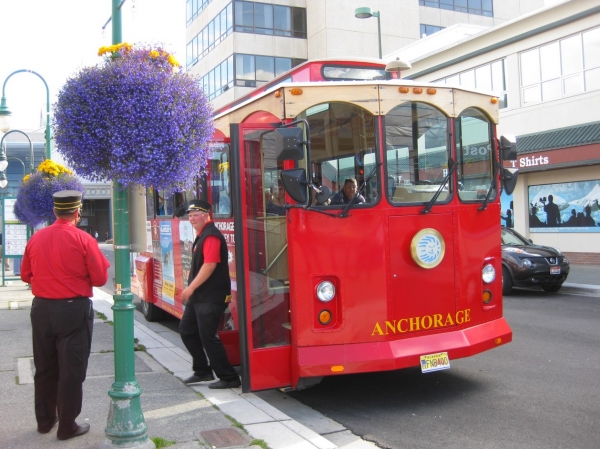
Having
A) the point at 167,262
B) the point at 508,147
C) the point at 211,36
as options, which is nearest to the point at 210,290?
the point at 167,262

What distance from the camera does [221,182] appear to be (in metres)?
7.44

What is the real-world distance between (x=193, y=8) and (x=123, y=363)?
45.4m

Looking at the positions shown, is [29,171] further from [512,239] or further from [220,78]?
[512,239]

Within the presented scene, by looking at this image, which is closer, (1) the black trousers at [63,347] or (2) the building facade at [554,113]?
(1) the black trousers at [63,347]

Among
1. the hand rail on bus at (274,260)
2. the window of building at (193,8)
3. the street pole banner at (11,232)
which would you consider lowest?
the hand rail on bus at (274,260)

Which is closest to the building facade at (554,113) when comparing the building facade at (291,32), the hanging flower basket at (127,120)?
the building facade at (291,32)

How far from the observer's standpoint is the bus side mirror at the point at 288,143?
533cm

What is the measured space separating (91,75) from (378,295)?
3119 mm

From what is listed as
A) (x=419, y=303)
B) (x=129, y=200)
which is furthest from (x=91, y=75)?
(x=419, y=303)

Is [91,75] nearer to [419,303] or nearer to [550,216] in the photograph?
[419,303]

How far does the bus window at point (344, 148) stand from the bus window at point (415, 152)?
18 cm

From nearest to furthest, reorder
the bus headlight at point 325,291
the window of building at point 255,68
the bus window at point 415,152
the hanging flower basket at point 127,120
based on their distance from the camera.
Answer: the hanging flower basket at point 127,120 → the bus headlight at point 325,291 → the bus window at point 415,152 → the window of building at point 255,68

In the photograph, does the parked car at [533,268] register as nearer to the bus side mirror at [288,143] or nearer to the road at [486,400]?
the road at [486,400]

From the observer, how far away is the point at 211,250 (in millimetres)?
6340
